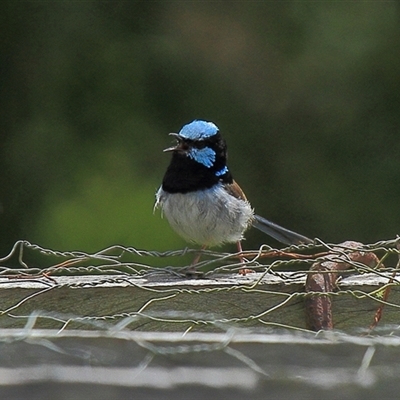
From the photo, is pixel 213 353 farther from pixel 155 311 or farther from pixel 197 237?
pixel 197 237

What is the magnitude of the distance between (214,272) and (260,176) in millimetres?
5566

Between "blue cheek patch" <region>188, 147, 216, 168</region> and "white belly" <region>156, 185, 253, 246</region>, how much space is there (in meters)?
0.10

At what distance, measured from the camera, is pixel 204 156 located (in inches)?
147

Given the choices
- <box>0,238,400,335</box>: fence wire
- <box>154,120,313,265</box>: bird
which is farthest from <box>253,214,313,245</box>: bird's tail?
<box>0,238,400,335</box>: fence wire

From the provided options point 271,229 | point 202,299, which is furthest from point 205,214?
point 202,299

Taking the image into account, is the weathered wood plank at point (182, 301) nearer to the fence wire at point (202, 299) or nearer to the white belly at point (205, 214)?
the fence wire at point (202, 299)

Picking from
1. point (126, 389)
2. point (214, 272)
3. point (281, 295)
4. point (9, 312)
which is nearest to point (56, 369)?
point (126, 389)

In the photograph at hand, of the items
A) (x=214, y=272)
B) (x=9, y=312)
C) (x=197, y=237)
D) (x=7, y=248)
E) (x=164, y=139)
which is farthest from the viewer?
(x=164, y=139)

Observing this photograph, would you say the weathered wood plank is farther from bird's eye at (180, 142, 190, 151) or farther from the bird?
bird's eye at (180, 142, 190, 151)

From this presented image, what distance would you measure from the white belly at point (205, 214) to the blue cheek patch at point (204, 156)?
0.10 metres

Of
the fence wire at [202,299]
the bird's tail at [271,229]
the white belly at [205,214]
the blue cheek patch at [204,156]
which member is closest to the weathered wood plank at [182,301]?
the fence wire at [202,299]

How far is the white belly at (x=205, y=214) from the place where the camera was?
11.8 ft

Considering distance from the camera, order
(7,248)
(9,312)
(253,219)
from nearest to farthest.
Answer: (9,312)
(253,219)
(7,248)

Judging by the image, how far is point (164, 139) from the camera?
7.23 meters
